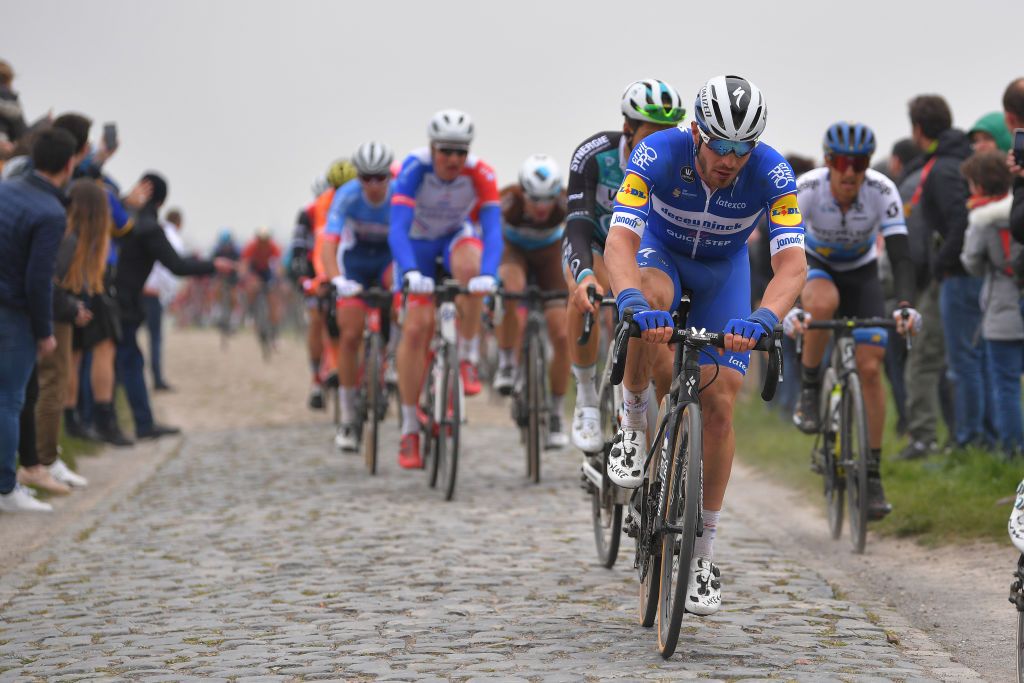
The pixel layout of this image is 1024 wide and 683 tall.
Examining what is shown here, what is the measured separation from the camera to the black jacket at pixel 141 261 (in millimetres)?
14609

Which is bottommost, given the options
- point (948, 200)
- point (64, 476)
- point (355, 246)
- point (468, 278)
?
point (64, 476)

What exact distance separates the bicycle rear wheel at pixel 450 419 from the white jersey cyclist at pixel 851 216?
269cm

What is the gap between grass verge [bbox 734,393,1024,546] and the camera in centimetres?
878

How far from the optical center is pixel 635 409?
6781 millimetres

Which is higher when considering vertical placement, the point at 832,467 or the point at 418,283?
the point at 418,283

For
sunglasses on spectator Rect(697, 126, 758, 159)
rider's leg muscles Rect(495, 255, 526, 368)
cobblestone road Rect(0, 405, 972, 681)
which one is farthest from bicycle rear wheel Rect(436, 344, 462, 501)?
sunglasses on spectator Rect(697, 126, 758, 159)

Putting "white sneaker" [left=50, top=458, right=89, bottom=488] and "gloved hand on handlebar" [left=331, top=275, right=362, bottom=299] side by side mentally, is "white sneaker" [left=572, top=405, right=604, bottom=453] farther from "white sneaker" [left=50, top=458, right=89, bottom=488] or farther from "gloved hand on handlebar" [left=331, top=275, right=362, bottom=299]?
"white sneaker" [left=50, top=458, right=89, bottom=488]

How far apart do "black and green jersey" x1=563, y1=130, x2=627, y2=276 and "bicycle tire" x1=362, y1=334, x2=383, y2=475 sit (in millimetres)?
3540

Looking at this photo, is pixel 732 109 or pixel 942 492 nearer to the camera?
pixel 732 109

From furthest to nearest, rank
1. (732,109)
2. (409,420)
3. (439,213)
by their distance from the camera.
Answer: (439,213) < (409,420) < (732,109)

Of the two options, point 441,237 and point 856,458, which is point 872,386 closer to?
point 856,458

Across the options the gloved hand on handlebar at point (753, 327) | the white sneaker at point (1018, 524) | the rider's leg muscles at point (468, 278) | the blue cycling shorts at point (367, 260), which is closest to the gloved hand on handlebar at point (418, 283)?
the rider's leg muscles at point (468, 278)

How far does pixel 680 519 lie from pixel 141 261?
33.3ft

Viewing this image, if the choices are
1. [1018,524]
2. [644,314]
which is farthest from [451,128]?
[1018,524]
